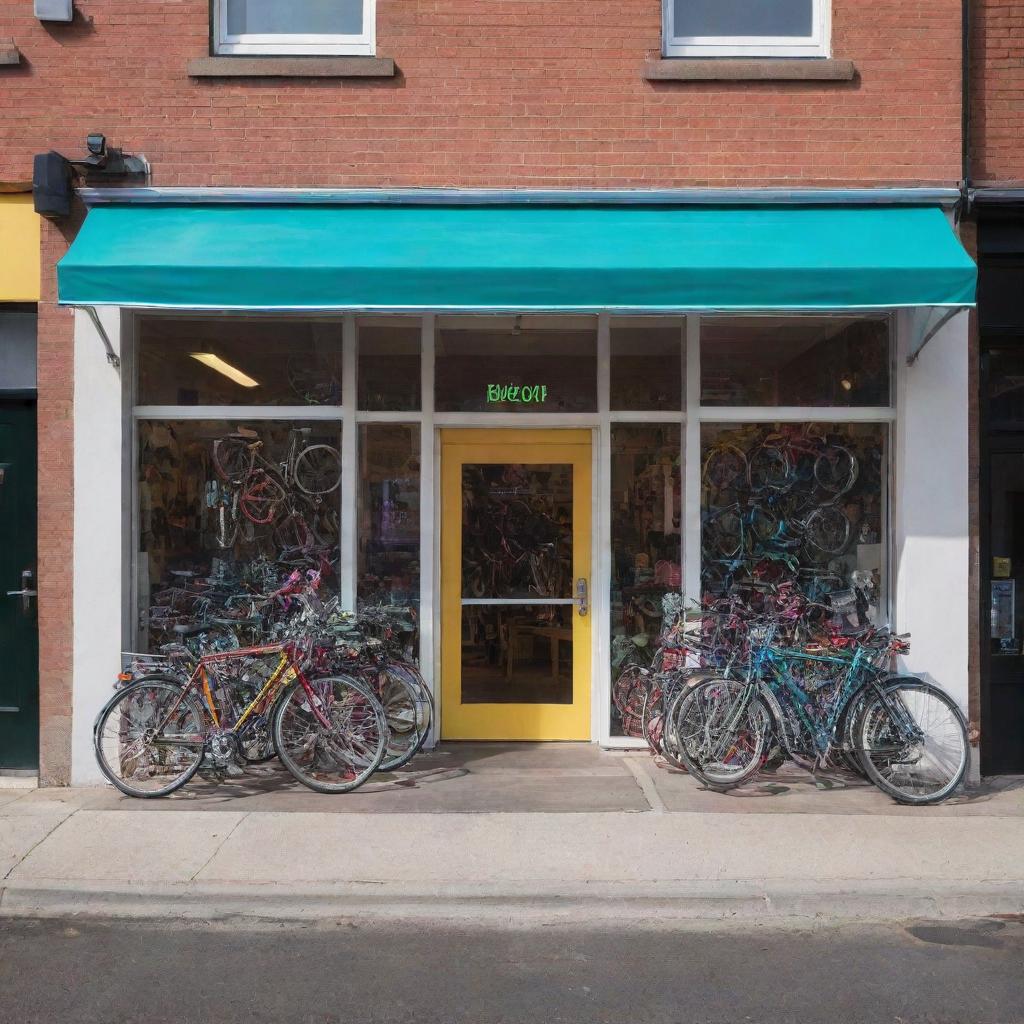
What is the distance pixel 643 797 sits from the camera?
22.6 feet

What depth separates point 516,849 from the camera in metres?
5.93

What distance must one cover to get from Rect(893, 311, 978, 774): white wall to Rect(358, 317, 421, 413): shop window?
3.58 metres

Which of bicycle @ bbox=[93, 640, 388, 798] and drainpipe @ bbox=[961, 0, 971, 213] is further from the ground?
drainpipe @ bbox=[961, 0, 971, 213]

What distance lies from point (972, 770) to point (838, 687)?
131 centimetres

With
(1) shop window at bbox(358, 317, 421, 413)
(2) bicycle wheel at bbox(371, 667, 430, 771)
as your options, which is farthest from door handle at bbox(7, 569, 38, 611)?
(1) shop window at bbox(358, 317, 421, 413)

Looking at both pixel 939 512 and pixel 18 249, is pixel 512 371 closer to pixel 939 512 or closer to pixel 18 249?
pixel 939 512

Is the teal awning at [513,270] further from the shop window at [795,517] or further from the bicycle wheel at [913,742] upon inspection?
the bicycle wheel at [913,742]

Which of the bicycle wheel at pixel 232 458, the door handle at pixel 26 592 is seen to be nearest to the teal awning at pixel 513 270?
the bicycle wheel at pixel 232 458

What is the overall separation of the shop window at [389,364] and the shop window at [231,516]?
1.48 feet

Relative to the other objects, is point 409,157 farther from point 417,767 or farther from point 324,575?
point 417,767

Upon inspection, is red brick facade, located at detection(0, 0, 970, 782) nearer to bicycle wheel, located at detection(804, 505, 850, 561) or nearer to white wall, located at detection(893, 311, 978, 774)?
white wall, located at detection(893, 311, 978, 774)

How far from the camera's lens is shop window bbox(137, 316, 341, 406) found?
7.72m

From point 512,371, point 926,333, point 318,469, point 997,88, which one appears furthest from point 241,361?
point 997,88

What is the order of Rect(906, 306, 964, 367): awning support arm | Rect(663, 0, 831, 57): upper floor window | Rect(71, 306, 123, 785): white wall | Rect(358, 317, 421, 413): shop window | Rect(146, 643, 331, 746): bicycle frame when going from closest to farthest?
Rect(146, 643, 331, 746): bicycle frame, Rect(906, 306, 964, 367): awning support arm, Rect(71, 306, 123, 785): white wall, Rect(663, 0, 831, 57): upper floor window, Rect(358, 317, 421, 413): shop window
